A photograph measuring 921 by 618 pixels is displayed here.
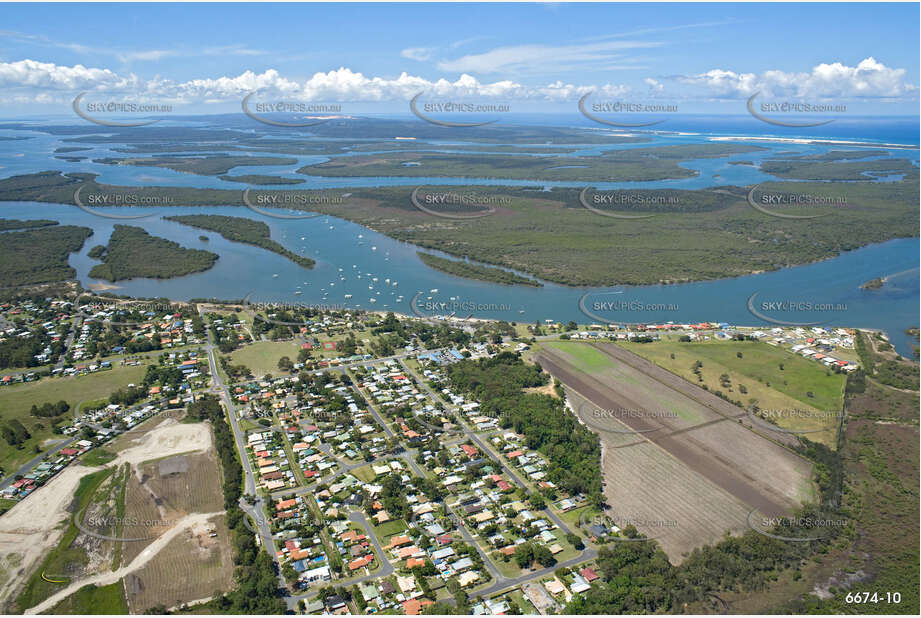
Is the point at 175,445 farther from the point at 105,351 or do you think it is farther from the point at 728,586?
the point at 728,586

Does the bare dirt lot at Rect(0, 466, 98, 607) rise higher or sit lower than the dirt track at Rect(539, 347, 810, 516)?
lower

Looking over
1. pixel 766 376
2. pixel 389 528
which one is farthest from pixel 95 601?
pixel 766 376

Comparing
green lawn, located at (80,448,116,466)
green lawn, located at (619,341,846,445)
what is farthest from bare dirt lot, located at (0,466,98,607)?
green lawn, located at (619,341,846,445)

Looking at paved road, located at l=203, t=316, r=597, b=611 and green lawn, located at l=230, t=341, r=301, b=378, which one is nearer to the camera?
paved road, located at l=203, t=316, r=597, b=611

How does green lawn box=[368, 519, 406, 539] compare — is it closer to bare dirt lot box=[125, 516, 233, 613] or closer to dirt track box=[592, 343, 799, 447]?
bare dirt lot box=[125, 516, 233, 613]

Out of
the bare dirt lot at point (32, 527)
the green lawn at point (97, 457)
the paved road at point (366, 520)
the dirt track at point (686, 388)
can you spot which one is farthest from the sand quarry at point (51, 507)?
the dirt track at point (686, 388)

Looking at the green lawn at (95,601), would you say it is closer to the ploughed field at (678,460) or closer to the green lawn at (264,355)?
the green lawn at (264,355)

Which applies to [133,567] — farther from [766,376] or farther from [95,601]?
[766,376]
